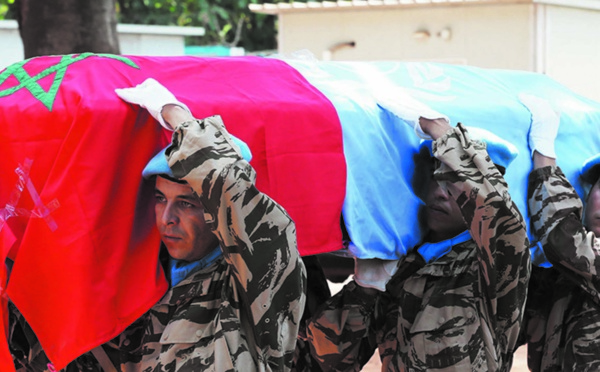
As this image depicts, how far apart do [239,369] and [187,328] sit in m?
0.20

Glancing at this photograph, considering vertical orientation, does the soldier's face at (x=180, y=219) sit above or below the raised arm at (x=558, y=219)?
above

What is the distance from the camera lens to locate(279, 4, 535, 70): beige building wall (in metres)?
12.5

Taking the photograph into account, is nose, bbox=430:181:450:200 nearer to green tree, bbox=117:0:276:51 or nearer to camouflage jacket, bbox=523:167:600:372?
camouflage jacket, bbox=523:167:600:372

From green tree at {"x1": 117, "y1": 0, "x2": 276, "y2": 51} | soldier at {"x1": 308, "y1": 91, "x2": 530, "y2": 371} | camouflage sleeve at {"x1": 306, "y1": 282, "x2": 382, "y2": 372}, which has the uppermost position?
soldier at {"x1": 308, "y1": 91, "x2": 530, "y2": 371}

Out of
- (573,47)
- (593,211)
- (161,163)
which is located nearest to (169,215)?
(161,163)

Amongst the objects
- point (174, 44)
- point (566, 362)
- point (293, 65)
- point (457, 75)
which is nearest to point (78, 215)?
point (293, 65)

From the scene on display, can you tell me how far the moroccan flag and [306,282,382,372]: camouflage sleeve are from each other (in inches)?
27.8

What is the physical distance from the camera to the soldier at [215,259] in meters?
2.46

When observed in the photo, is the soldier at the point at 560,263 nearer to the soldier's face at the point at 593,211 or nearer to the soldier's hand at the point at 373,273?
the soldier's face at the point at 593,211

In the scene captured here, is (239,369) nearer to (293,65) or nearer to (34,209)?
(34,209)

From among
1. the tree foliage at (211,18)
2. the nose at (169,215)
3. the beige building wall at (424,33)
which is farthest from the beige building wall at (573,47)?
the nose at (169,215)

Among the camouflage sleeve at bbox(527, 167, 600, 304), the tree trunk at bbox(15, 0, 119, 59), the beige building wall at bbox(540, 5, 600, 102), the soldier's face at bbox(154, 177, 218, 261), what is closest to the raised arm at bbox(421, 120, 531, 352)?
the camouflage sleeve at bbox(527, 167, 600, 304)

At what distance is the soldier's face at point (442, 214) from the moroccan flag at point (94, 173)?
0.59 m

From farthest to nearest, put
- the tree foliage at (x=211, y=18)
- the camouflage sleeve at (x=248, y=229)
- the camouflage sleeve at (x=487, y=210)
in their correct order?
the tree foliage at (x=211, y=18) → the camouflage sleeve at (x=487, y=210) → the camouflage sleeve at (x=248, y=229)
